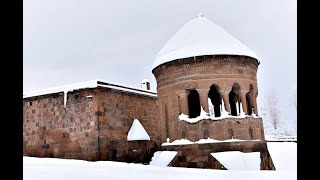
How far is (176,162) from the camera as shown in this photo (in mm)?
12438

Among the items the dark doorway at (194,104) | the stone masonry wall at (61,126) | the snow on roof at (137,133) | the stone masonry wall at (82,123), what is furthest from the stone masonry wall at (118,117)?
the dark doorway at (194,104)

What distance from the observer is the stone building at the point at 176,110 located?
1220cm

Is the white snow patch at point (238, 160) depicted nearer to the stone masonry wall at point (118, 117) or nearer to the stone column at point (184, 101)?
the stone column at point (184, 101)

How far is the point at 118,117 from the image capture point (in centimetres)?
1445

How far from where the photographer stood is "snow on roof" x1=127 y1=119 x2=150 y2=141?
14.7m

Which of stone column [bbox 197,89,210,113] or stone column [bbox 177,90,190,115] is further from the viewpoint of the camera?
stone column [bbox 177,90,190,115]

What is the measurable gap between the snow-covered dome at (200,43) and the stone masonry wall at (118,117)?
224 centimetres

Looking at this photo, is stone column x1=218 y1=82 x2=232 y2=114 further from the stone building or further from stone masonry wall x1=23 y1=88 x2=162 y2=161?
stone masonry wall x1=23 y1=88 x2=162 y2=161

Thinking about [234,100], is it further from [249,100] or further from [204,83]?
[204,83]

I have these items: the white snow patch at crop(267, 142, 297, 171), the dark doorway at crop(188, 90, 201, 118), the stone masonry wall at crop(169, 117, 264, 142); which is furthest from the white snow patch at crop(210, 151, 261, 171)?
the dark doorway at crop(188, 90, 201, 118)
